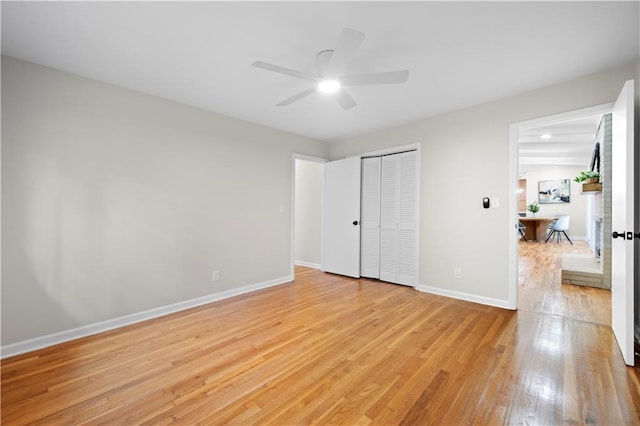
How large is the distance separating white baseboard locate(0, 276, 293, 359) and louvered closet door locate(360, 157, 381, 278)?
6.57ft

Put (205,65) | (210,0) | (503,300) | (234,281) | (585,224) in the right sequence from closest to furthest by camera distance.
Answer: (210,0)
(205,65)
(503,300)
(234,281)
(585,224)

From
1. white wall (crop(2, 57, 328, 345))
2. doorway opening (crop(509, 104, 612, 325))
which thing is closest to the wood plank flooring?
doorway opening (crop(509, 104, 612, 325))

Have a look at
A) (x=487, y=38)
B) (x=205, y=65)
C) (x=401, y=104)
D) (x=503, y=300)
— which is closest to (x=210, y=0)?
(x=205, y=65)

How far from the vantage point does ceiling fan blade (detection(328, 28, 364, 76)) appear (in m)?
1.69

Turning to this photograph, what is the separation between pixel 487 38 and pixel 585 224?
10.8 m

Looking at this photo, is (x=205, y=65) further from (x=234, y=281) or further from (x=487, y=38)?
(x=234, y=281)

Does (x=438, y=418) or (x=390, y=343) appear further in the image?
(x=390, y=343)

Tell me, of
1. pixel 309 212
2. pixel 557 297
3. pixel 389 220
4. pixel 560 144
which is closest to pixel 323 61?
pixel 389 220

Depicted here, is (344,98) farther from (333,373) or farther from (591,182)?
(591,182)

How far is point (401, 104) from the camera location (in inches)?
130

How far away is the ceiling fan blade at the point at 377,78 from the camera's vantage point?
2027 millimetres

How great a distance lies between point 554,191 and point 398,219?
9.10 m

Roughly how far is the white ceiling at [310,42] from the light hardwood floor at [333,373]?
244cm

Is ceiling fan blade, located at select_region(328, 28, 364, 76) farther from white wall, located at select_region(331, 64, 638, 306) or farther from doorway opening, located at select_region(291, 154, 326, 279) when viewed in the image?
doorway opening, located at select_region(291, 154, 326, 279)
